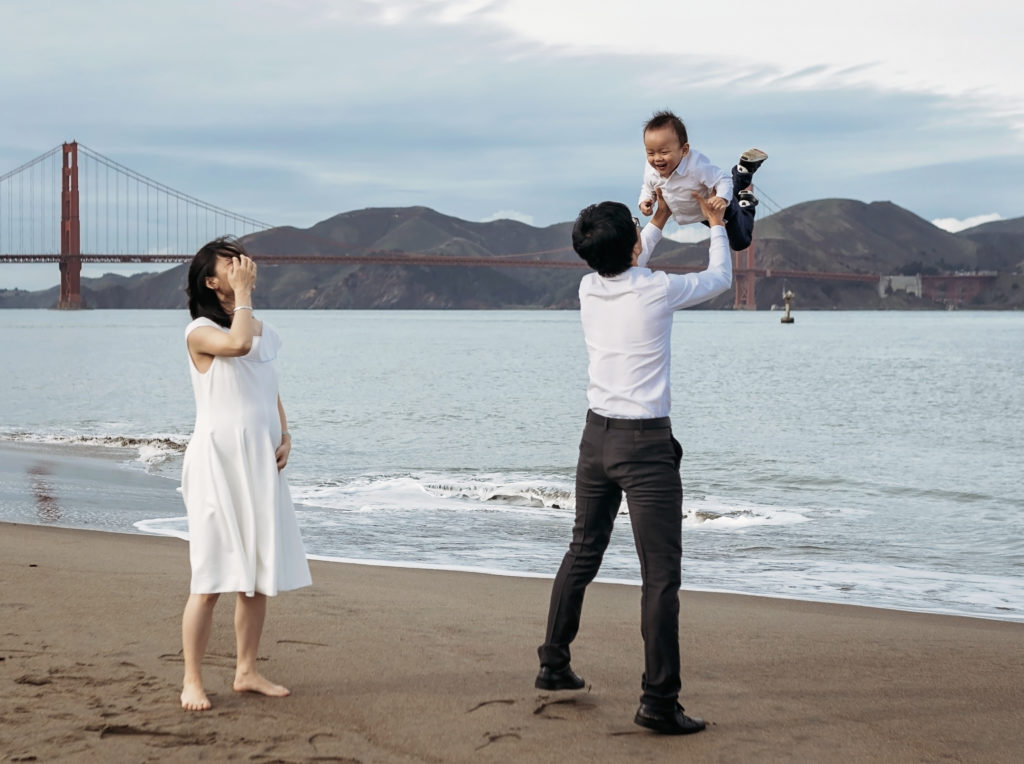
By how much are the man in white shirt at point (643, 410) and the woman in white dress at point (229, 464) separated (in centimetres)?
81

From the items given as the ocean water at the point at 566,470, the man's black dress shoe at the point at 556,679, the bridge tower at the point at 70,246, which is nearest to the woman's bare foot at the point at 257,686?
the man's black dress shoe at the point at 556,679

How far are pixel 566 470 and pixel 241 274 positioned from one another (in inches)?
405

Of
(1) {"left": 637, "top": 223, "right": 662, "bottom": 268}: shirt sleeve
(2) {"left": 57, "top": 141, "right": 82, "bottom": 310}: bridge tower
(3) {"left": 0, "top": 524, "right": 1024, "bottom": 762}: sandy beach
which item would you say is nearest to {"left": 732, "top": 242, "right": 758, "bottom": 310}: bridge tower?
(2) {"left": 57, "top": 141, "right": 82, "bottom": 310}: bridge tower

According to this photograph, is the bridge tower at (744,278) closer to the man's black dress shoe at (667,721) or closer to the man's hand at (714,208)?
the man's hand at (714,208)

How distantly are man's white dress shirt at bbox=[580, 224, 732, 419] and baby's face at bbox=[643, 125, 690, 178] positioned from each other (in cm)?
27

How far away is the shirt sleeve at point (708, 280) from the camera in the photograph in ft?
9.28

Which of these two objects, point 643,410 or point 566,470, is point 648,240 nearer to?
point 643,410

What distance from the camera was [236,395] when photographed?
9.40 feet

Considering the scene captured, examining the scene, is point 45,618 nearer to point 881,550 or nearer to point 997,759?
point 997,759

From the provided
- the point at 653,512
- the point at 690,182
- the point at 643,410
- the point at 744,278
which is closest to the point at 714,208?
the point at 690,182

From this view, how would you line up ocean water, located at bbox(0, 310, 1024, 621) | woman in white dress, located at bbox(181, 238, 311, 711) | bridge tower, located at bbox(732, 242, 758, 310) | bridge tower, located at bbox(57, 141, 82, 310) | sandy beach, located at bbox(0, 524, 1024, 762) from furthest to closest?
bridge tower, located at bbox(732, 242, 758, 310), bridge tower, located at bbox(57, 141, 82, 310), ocean water, located at bbox(0, 310, 1024, 621), woman in white dress, located at bbox(181, 238, 311, 711), sandy beach, located at bbox(0, 524, 1024, 762)

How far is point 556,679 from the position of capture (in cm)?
313

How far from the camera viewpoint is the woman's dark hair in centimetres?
292

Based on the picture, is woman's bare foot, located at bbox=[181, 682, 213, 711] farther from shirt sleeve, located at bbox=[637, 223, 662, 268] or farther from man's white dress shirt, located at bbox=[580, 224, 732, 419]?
shirt sleeve, located at bbox=[637, 223, 662, 268]
